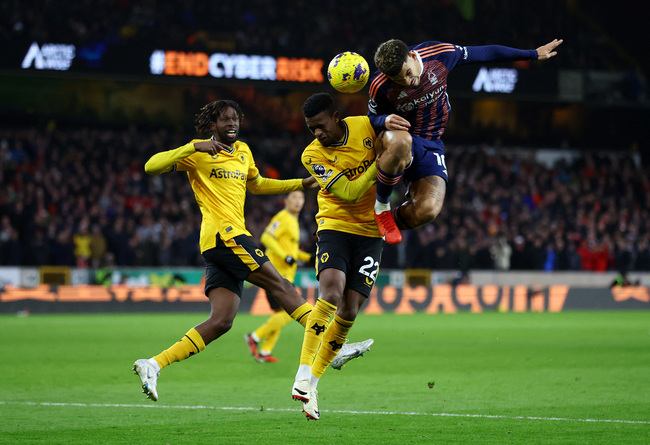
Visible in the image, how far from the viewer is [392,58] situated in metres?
6.48

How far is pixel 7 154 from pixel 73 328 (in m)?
10.2

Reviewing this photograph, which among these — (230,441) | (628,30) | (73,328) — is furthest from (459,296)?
(230,441)

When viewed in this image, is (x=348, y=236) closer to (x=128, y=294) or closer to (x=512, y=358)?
(x=512, y=358)

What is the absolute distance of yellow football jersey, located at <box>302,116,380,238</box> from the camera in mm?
7012

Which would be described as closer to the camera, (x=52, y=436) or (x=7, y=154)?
(x=52, y=436)

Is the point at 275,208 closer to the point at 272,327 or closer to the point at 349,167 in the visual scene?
the point at 272,327

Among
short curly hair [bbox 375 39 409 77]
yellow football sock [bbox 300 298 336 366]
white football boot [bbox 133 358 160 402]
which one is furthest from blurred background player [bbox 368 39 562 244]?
white football boot [bbox 133 358 160 402]

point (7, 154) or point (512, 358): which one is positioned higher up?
point (7, 154)

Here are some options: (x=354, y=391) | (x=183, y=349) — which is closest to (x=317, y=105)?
(x=183, y=349)

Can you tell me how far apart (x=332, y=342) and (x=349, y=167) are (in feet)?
4.67

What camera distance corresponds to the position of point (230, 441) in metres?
6.03

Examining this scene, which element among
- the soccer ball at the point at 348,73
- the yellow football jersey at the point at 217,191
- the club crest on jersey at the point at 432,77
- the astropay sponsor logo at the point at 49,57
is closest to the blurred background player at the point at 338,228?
the soccer ball at the point at 348,73

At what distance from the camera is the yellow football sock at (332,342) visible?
23.0 ft

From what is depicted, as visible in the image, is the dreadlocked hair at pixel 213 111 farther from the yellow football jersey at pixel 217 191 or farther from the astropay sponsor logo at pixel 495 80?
the astropay sponsor logo at pixel 495 80
